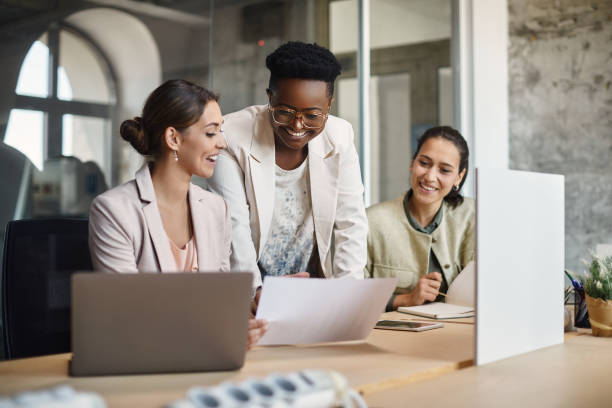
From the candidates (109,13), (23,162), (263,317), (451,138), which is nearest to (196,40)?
(109,13)

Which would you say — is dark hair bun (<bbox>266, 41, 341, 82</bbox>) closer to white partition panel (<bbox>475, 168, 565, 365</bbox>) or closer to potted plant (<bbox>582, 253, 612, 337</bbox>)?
white partition panel (<bbox>475, 168, 565, 365</bbox>)

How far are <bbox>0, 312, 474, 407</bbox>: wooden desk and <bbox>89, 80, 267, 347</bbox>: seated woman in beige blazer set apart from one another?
44 cm

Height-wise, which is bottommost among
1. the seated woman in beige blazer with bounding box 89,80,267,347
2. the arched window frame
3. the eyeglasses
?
the seated woman in beige blazer with bounding box 89,80,267,347

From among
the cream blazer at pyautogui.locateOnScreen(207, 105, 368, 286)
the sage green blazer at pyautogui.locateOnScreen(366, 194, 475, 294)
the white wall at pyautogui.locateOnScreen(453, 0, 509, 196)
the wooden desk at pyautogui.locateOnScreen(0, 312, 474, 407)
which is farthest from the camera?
the white wall at pyautogui.locateOnScreen(453, 0, 509, 196)

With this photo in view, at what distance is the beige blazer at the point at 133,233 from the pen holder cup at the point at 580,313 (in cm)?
107

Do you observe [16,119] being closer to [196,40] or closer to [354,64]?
[196,40]

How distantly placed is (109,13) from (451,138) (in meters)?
1.59

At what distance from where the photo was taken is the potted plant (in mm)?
1695

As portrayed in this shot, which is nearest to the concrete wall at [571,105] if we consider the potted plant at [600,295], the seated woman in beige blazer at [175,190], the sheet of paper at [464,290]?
the sheet of paper at [464,290]

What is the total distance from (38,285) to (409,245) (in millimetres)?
1395

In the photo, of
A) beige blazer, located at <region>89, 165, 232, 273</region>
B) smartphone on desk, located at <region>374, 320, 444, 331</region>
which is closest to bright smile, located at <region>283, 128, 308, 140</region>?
beige blazer, located at <region>89, 165, 232, 273</region>

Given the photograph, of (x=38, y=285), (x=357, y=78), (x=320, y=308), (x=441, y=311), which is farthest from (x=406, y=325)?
(x=357, y=78)

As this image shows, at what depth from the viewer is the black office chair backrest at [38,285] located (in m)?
1.76

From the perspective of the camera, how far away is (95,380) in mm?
1146
